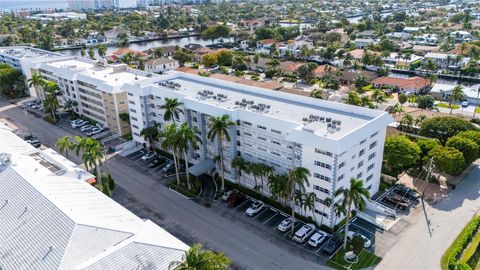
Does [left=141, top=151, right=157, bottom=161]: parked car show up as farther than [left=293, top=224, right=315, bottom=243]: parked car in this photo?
Yes

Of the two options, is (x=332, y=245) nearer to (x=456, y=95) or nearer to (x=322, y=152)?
(x=322, y=152)

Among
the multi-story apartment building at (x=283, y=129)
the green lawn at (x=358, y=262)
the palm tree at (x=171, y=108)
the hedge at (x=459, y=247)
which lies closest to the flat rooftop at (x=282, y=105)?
the multi-story apartment building at (x=283, y=129)

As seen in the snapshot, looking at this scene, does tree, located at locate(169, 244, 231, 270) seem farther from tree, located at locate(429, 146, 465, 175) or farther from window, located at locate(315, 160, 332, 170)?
tree, located at locate(429, 146, 465, 175)

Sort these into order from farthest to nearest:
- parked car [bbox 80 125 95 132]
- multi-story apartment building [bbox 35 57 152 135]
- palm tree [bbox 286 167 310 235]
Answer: parked car [bbox 80 125 95 132]
multi-story apartment building [bbox 35 57 152 135]
palm tree [bbox 286 167 310 235]

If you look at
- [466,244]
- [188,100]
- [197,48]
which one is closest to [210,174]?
[188,100]

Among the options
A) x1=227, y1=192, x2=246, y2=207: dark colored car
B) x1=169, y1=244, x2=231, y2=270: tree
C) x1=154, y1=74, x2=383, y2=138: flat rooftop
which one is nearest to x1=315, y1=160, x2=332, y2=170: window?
x1=154, y1=74, x2=383, y2=138: flat rooftop

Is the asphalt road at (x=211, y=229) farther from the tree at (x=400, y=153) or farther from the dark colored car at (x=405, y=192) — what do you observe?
the tree at (x=400, y=153)
